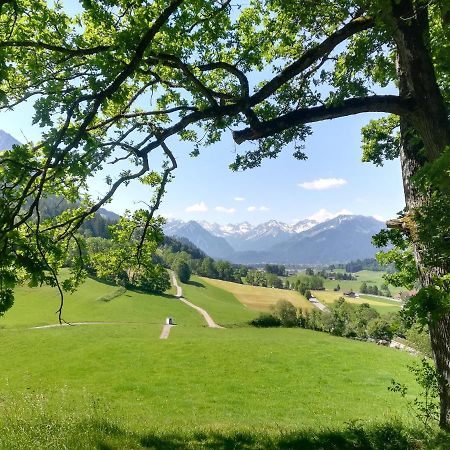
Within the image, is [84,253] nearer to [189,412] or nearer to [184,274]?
[189,412]

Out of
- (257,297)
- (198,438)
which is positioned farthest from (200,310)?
(198,438)

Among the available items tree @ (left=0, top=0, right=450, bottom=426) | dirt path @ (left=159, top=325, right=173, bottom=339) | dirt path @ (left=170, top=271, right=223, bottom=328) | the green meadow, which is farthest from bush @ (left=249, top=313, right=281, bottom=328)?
tree @ (left=0, top=0, right=450, bottom=426)

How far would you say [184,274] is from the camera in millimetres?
153500

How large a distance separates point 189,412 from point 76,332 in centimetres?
4038

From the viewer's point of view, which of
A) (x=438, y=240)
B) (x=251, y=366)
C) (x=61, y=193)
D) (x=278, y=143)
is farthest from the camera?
(x=251, y=366)

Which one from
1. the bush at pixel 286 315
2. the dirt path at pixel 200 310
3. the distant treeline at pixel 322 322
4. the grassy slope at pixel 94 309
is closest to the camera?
the grassy slope at pixel 94 309

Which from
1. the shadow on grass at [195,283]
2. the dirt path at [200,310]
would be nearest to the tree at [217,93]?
the dirt path at [200,310]

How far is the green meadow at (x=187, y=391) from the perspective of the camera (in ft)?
32.1

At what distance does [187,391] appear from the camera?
32.9m

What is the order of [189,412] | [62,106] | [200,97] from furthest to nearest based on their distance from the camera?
1. [189,412]
2. [200,97]
3. [62,106]

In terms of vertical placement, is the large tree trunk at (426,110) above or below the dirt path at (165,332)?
above

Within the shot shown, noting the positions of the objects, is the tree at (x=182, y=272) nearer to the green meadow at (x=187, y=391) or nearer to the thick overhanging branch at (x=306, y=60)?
the green meadow at (x=187, y=391)

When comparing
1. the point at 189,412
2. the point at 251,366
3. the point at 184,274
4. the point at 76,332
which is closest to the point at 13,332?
the point at 76,332

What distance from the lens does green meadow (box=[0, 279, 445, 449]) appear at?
980 cm
